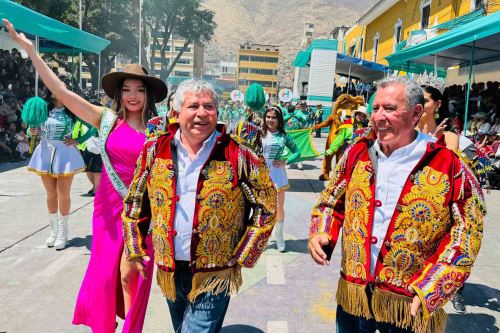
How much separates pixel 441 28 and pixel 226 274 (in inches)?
597

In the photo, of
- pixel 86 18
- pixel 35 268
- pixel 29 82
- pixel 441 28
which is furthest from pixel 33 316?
pixel 86 18

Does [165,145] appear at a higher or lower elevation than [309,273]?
higher

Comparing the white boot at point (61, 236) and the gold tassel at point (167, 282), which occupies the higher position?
the gold tassel at point (167, 282)

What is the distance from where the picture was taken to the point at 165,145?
2543 millimetres

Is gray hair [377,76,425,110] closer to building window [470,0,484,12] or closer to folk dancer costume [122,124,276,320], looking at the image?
folk dancer costume [122,124,276,320]

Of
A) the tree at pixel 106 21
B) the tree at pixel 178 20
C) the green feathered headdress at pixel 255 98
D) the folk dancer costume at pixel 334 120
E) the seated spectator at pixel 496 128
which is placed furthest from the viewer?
the tree at pixel 178 20

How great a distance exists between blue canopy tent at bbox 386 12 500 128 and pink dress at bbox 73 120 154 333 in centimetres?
774

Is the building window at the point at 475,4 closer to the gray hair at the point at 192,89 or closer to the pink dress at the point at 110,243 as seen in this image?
the pink dress at the point at 110,243

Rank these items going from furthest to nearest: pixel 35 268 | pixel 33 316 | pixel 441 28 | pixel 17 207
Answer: pixel 441 28, pixel 17 207, pixel 35 268, pixel 33 316

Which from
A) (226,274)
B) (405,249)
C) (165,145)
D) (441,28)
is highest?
(441,28)

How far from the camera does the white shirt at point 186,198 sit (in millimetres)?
2447

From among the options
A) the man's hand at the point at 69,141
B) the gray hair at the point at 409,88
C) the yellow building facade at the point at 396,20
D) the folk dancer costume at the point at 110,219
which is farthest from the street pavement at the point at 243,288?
the yellow building facade at the point at 396,20

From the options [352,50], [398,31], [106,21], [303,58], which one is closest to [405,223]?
[303,58]

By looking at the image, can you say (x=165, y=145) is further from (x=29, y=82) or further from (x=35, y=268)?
(x=29, y=82)
